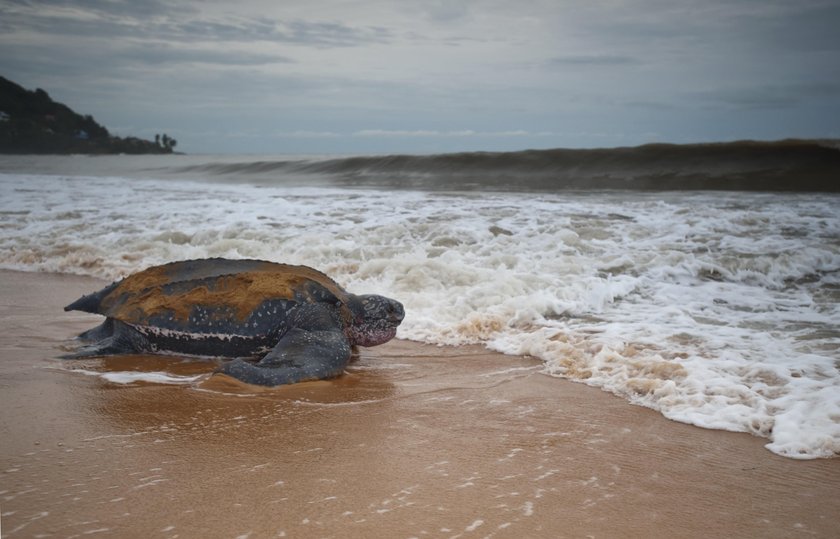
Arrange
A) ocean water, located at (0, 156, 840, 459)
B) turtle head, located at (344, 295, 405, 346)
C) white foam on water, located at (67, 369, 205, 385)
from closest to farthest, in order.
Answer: ocean water, located at (0, 156, 840, 459)
white foam on water, located at (67, 369, 205, 385)
turtle head, located at (344, 295, 405, 346)

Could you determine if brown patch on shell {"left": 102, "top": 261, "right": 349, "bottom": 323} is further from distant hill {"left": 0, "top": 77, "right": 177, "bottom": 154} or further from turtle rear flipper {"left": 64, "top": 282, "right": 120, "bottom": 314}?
distant hill {"left": 0, "top": 77, "right": 177, "bottom": 154}

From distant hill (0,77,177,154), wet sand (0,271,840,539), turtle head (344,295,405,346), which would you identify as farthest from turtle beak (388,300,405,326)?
distant hill (0,77,177,154)

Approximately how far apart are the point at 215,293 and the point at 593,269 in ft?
11.5

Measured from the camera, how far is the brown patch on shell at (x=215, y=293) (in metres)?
3.61

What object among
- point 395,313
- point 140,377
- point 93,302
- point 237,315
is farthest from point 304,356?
point 93,302

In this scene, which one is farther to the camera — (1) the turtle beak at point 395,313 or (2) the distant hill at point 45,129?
(2) the distant hill at point 45,129

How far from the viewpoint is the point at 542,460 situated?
2.33 meters

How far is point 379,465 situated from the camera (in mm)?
2268

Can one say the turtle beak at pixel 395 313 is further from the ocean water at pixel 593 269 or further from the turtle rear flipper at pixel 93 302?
the turtle rear flipper at pixel 93 302

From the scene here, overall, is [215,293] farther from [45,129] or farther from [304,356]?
[45,129]

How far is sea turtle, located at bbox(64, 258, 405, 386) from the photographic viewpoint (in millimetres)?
3555

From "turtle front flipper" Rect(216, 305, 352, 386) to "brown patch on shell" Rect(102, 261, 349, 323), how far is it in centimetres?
17

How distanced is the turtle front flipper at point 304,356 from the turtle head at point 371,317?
203 mm

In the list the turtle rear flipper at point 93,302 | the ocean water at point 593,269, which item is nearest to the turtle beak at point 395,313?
the ocean water at point 593,269
